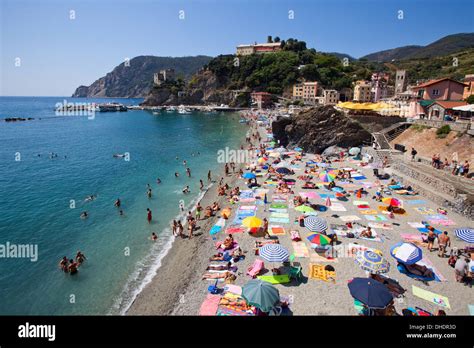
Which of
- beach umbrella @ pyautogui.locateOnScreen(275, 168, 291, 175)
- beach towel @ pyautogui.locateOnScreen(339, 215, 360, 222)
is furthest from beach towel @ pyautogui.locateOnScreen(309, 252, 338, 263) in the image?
beach umbrella @ pyautogui.locateOnScreen(275, 168, 291, 175)

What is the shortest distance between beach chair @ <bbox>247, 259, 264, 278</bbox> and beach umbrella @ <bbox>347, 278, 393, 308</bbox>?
416 cm

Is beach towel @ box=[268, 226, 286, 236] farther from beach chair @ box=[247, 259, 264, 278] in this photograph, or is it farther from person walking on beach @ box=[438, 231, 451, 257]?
person walking on beach @ box=[438, 231, 451, 257]

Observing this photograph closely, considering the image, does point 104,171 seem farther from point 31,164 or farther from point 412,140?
point 412,140

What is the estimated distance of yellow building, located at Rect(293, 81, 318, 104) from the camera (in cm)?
9119

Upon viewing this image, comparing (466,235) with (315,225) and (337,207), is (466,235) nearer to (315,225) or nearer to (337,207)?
(315,225)

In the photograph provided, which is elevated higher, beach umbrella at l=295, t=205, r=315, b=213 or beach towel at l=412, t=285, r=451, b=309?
beach umbrella at l=295, t=205, r=315, b=213

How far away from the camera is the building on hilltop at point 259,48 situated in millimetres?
140113

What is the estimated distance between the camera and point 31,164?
35.8 metres

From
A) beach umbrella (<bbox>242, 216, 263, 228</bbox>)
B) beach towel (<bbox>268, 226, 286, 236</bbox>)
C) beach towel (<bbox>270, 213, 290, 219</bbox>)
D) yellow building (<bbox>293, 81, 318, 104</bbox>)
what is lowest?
beach towel (<bbox>268, 226, 286, 236</bbox>)

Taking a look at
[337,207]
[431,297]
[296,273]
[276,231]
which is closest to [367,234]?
[337,207]

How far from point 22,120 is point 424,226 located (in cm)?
11140

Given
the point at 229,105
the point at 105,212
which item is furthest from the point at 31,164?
the point at 229,105
